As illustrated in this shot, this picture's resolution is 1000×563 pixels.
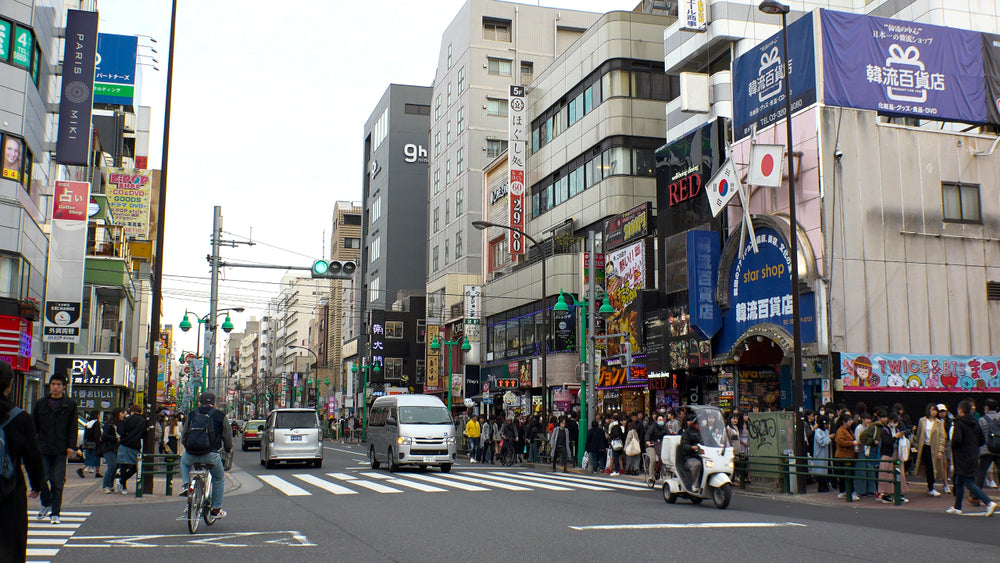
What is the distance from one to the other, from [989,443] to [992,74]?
694 inches

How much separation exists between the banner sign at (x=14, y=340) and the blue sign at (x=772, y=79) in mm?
22718

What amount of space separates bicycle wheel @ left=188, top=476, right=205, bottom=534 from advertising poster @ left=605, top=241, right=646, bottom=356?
25.3 m

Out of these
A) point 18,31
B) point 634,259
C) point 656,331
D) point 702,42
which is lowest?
point 656,331

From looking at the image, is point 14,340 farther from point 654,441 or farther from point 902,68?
point 902,68

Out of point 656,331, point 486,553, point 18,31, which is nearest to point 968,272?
point 656,331

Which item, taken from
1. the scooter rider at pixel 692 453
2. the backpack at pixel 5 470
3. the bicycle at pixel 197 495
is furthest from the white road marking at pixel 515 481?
the backpack at pixel 5 470

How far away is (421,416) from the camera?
25.7 meters

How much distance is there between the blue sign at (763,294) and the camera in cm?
2606

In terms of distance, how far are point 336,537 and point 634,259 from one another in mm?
27501

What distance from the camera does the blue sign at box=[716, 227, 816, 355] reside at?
2606cm

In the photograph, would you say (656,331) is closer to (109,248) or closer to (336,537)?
(336,537)

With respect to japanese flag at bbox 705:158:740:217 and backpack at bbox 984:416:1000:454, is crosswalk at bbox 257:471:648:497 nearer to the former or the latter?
backpack at bbox 984:416:1000:454

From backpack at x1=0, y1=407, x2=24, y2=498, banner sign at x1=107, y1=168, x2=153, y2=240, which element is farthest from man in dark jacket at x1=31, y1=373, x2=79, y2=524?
banner sign at x1=107, y1=168, x2=153, y2=240

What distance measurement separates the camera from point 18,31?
25.9 metres
